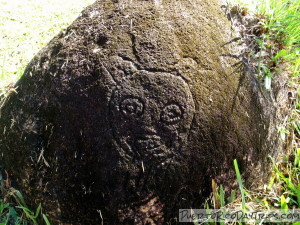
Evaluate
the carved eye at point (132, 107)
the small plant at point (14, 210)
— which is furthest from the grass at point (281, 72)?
the small plant at point (14, 210)

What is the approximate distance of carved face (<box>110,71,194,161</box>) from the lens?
1476mm

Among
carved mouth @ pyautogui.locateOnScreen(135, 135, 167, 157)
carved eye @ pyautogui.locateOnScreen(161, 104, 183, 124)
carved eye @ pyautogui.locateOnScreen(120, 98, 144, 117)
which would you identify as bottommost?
carved mouth @ pyautogui.locateOnScreen(135, 135, 167, 157)

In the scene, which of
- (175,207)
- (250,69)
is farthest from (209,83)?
(175,207)

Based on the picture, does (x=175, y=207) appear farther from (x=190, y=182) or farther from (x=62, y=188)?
(x=62, y=188)

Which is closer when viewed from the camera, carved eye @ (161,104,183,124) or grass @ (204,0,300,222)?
carved eye @ (161,104,183,124)

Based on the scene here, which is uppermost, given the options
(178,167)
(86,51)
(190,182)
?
(86,51)

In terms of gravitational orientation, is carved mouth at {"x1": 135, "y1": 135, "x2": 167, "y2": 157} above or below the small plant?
above

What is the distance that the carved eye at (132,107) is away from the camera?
1.48 metres

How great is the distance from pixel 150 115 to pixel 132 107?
0.10 meters

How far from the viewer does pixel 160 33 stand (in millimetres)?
1575

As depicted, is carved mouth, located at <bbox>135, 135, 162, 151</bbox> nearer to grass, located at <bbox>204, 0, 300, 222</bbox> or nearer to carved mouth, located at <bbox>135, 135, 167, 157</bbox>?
carved mouth, located at <bbox>135, 135, 167, 157</bbox>

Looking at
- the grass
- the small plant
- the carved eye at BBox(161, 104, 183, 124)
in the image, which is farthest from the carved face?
the small plant

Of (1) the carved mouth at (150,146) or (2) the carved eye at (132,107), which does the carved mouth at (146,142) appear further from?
(2) the carved eye at (132,107)

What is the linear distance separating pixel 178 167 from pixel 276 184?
74cm
